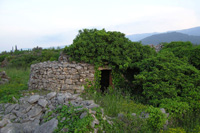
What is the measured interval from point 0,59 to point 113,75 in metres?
22.3

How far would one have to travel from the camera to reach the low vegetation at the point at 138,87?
15.5 feet

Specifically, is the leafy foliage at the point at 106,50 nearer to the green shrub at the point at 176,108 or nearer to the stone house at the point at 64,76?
the stone house at the point at 64,76

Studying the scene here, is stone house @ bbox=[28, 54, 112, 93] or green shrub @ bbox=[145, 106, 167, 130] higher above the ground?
stone house @ bbox=[28, 54, 112, 93]

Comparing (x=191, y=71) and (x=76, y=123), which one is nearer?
(x=76, y=123)

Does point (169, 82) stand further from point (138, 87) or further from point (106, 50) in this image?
point (106, 50)

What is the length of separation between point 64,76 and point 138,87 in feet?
11.7

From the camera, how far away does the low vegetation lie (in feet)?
15.5

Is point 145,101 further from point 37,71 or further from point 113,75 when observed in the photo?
point 37,71

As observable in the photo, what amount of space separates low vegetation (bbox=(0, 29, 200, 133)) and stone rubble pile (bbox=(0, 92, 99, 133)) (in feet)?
Result: 1.30

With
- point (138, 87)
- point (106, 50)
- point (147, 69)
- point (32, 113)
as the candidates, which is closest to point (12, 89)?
point (32, 113)

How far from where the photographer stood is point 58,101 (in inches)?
208

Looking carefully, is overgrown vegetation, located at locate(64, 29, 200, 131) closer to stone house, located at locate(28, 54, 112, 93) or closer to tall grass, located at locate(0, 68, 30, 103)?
stone house, located at locate(28, 54, 112, 93)

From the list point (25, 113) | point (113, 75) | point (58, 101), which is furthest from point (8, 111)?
point (113, 75)

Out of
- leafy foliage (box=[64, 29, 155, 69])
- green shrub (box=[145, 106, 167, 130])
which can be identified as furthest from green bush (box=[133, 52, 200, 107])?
green shrub (box=[145, 106, 167, 130])
